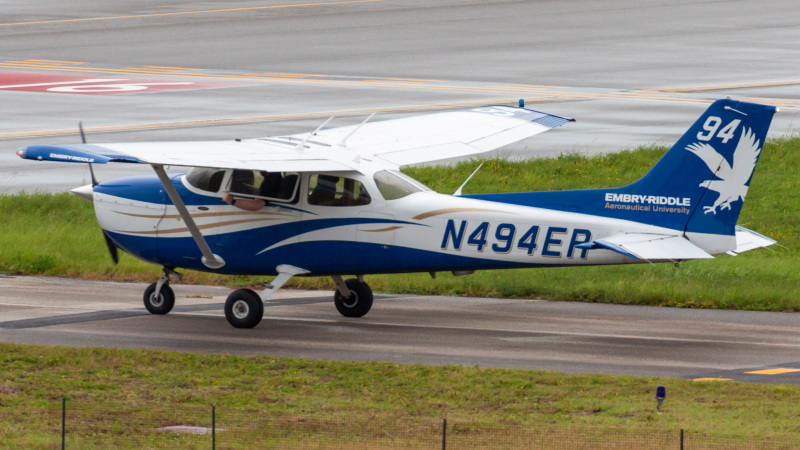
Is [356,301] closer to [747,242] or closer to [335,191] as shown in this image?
[335,191]

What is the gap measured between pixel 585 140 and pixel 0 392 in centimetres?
2209

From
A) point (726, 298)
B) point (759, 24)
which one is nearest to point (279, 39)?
point (759, 24)

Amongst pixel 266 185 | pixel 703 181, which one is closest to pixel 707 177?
pixel 703 181

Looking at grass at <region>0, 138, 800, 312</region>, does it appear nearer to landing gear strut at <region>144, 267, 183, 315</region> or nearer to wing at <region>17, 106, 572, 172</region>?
wing at <region>17, 106, 572, 172</region>

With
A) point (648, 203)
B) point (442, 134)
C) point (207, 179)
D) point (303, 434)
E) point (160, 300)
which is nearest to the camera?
point (303, 434)

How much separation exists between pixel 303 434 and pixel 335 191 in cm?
611

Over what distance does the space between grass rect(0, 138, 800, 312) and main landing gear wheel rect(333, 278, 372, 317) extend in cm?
259

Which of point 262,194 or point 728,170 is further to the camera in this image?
point 262,194

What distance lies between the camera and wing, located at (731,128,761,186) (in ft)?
52.7

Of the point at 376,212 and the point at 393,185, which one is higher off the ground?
the point at 393,185

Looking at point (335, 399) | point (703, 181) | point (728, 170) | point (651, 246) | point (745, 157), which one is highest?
point (745, 157)

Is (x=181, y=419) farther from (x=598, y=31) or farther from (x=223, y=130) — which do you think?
(x=598, y=31)

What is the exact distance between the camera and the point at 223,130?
3459 centimetres

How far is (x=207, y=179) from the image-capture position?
18266 millimetres
